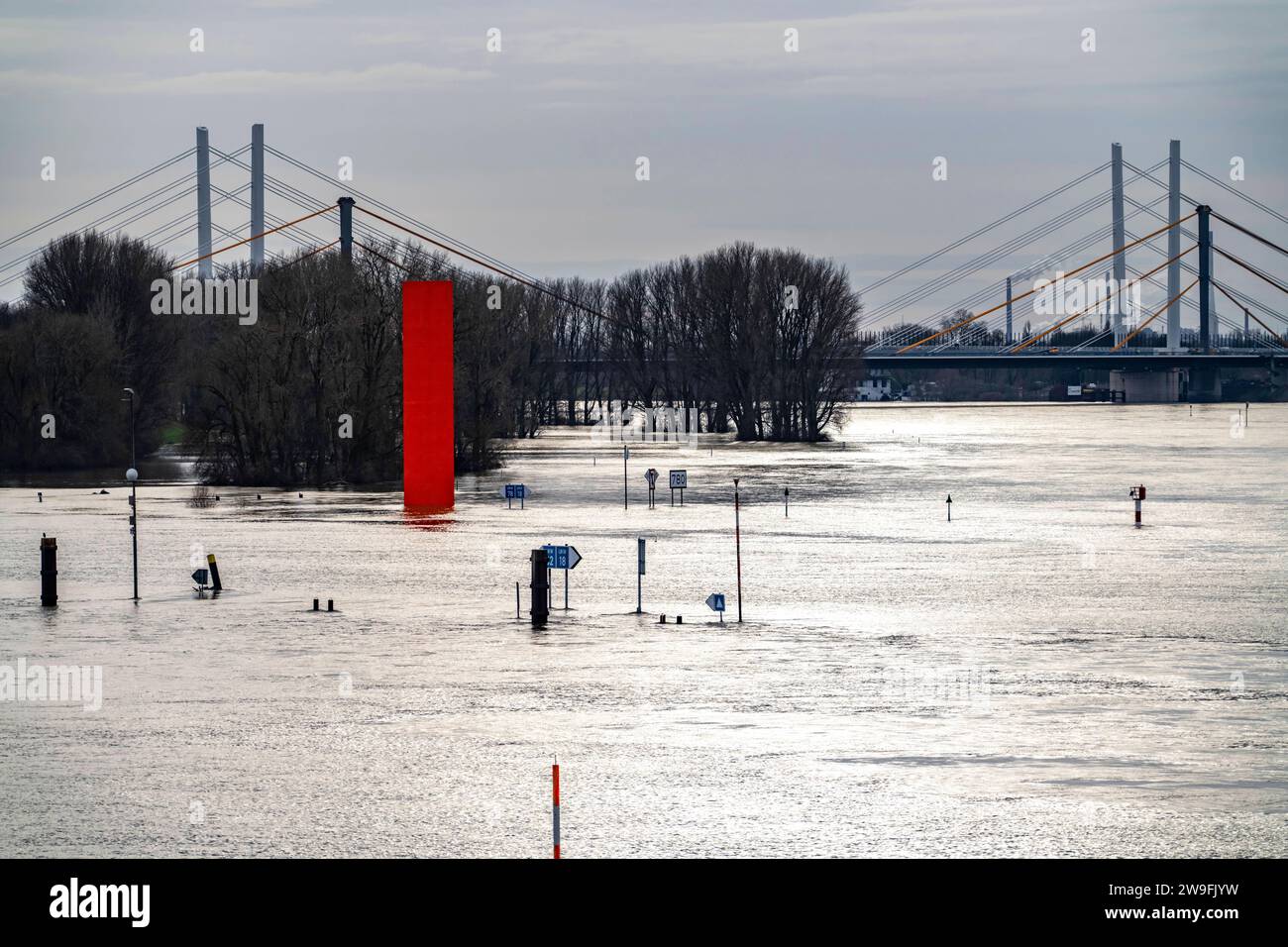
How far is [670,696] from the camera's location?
23.3 metres

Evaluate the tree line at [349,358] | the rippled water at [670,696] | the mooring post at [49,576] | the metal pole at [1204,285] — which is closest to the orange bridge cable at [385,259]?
the tree line at [349,358]

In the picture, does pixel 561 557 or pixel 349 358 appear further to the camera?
pixel 349 358

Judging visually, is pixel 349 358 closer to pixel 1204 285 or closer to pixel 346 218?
pixel 346 218

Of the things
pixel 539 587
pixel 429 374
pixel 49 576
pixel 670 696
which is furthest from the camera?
pixel 429 374

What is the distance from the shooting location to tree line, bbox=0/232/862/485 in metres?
83.3

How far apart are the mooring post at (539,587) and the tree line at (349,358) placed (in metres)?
53.3

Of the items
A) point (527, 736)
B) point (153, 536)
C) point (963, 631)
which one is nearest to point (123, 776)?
point (527, 736)

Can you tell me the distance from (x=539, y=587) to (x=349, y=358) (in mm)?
56189

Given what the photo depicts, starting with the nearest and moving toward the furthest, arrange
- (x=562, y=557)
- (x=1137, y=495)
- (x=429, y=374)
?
(x=562, y=557) < (x=1137, y=495) < (x=429, y=374)

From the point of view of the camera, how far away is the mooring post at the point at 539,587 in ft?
99.1

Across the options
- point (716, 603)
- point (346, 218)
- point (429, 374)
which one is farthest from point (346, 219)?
point (716, 603)

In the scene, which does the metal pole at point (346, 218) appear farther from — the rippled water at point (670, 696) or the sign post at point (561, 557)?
the sign post at point (561, 557)

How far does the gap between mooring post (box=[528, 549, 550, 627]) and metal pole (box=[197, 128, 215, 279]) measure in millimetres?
120463

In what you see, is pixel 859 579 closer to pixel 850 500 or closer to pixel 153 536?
pixel 153 536
